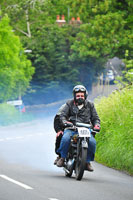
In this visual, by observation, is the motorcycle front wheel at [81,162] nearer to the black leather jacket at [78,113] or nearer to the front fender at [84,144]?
the front fender at [84,144]

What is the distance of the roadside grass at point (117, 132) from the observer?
1370cm

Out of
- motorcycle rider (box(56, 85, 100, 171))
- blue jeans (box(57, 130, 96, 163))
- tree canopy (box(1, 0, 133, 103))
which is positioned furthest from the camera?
tree canopy (box(1, 0, 133, 103))

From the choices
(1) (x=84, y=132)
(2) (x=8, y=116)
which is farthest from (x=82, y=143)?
(2) (x=8, y=116)

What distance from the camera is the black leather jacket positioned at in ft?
37.8

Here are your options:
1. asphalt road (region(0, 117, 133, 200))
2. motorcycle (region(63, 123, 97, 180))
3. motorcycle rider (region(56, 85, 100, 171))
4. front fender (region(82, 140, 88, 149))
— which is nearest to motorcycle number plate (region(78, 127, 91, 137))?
motorcycle (region(63, 123, 97, 180))

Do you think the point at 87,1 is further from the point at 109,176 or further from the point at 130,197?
the point at 130,197

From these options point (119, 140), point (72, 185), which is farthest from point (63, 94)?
point (72, 185)

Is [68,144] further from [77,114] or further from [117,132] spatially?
[117,132]

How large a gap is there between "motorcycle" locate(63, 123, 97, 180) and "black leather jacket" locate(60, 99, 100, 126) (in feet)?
0.79

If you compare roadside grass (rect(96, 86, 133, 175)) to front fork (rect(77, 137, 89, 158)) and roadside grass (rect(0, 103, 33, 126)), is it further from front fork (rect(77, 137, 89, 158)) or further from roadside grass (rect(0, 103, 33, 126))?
roadside grass (rect(0, 103, 33, 126))

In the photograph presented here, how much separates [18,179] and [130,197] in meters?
2.73

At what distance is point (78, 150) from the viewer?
36.4 feet

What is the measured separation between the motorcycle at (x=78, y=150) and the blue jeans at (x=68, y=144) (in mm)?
80

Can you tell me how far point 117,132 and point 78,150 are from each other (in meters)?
4.38
